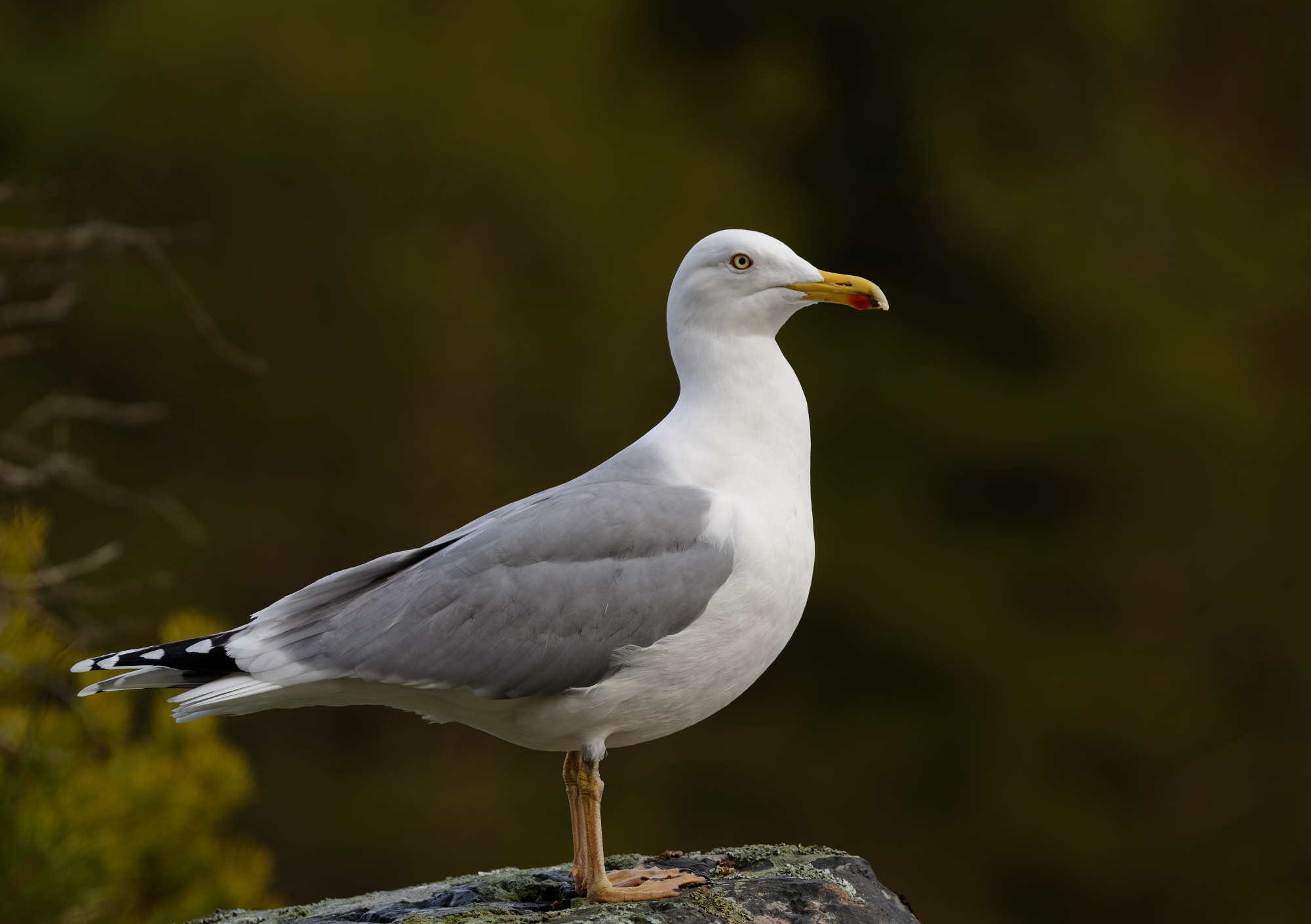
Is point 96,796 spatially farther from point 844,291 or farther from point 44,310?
point 844,291

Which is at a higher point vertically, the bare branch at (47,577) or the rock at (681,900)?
the bare branch at (47,577)

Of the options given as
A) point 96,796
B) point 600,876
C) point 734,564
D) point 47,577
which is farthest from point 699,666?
point 96,796

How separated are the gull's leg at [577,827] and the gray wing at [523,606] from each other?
1.02 feet

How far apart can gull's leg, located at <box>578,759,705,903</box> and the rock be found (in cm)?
4

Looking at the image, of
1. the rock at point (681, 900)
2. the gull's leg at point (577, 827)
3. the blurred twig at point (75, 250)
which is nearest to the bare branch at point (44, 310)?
the blurred twig at point (75, 250)

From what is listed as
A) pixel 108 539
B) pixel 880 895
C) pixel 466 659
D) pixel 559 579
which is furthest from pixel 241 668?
pixel 108 539

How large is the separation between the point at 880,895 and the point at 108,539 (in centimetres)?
546

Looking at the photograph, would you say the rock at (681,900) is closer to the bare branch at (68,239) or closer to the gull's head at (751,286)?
the gull's head at (751,286)

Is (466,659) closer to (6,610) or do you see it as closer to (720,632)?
(720,632)

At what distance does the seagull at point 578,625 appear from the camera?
291 cm

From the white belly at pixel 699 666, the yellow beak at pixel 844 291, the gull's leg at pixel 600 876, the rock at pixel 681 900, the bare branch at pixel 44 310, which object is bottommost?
the rock at pixel 681 900

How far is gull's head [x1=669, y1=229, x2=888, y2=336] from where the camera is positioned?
3.25 metres

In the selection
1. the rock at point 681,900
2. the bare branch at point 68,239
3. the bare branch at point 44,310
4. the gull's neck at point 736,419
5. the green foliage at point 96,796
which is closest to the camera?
the rock at point 681,900

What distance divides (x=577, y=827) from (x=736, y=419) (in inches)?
39.6
